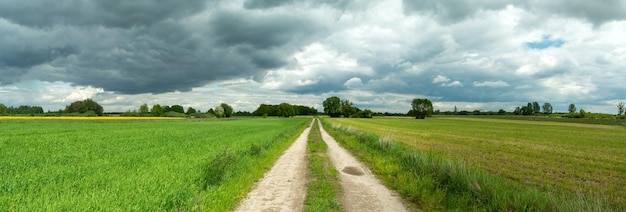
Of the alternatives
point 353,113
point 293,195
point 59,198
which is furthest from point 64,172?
point 353,113

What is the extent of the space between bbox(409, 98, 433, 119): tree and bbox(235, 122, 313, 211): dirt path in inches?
6286

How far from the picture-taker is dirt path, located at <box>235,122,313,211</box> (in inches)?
318

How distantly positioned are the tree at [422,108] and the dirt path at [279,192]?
160 m

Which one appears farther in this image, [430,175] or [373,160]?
[373,160]

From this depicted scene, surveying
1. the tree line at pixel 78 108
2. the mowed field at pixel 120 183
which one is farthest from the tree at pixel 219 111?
the mowed field at pixel 120 183

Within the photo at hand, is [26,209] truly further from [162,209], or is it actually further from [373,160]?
[373,160]

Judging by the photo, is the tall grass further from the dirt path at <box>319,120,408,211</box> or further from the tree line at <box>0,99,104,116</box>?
the tree line at <box>0,99,104,116</box>

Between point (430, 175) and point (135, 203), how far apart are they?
366 inches

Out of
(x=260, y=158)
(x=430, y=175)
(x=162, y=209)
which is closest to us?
(x=162, y=209)

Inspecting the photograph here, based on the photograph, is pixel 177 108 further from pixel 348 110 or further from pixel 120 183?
pixel 120 183

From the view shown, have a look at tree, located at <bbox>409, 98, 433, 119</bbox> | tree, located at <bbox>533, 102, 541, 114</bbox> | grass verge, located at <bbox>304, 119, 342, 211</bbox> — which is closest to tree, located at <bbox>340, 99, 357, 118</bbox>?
tree, located at <bbox>409, 98, 433, 119</bbox>

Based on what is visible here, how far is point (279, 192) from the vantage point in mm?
9586

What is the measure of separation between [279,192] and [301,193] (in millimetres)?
699

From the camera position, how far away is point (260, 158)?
16484mm
